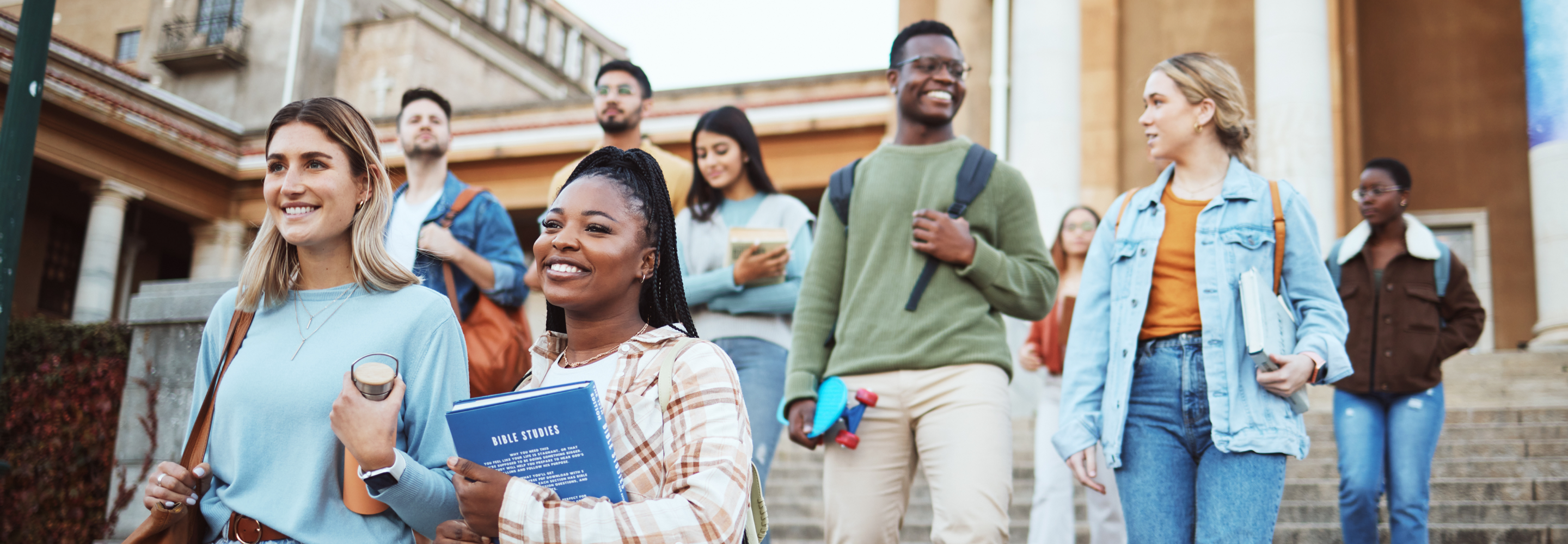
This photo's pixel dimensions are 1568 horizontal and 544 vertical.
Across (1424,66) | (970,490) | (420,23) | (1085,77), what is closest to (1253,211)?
(970,490)

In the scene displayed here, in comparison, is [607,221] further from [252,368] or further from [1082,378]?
[1082,378]

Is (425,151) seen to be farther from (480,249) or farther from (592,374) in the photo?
(592,374)

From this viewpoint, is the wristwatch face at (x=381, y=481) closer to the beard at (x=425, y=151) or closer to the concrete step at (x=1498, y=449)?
the beard at (x=425, y=151)

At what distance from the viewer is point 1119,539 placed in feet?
18.3

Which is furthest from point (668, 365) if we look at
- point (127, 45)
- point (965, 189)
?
point (127, 45)

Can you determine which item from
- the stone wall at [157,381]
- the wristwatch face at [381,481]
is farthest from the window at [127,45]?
the wristwatch face at [381,481]

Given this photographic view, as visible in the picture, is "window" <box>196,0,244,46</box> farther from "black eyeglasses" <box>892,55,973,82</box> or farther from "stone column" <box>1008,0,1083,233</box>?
"black eyeglasses" <box>892,55,973,82</box>

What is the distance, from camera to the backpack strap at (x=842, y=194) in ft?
14.0

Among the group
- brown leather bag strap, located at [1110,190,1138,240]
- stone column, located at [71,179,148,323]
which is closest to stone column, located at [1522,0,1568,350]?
brown leather bag strap, located at [1110,190,1138,240]

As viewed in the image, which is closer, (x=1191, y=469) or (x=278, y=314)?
(x=278, y=314)

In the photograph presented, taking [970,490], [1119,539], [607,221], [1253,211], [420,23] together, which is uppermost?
[420,23]

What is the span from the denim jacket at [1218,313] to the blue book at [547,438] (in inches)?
76.1

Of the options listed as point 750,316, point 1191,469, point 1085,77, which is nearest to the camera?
A: point 1191,469

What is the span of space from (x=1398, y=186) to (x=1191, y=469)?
337 cm
